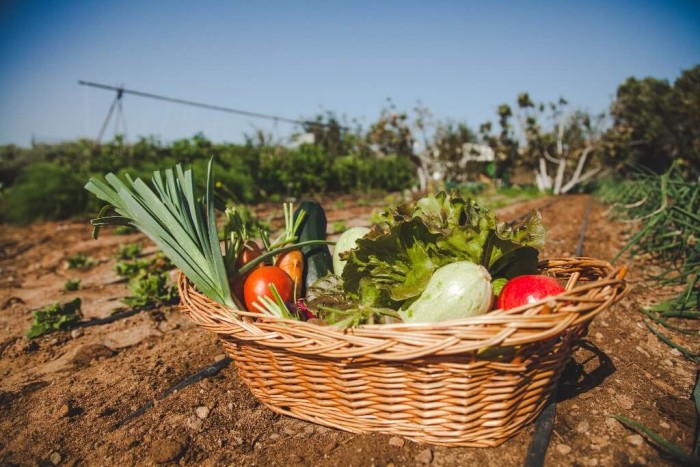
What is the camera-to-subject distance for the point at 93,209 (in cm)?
1044

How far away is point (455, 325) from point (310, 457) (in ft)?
2.51

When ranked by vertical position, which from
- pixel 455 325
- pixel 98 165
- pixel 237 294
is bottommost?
pixel 237 294

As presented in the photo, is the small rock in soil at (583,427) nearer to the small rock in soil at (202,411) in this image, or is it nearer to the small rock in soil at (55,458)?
the small rock in soil at (202,411)

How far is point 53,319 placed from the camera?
9.27 ft

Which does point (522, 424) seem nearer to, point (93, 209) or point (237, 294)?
point (237, 294)

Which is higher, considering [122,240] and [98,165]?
[98,165]

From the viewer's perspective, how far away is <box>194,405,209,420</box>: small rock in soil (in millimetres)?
1736

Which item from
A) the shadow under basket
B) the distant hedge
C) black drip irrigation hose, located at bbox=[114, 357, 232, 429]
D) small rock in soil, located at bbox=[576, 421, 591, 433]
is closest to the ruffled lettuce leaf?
the shadow under basket

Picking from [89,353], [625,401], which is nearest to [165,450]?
[89,353]

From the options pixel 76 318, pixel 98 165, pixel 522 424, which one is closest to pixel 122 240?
pixel 76 318

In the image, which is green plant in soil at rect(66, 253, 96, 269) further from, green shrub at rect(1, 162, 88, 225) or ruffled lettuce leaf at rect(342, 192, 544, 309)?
green shrub at rect(1, 162, 88, 225)

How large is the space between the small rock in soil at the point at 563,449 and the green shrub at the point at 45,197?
11.2 m

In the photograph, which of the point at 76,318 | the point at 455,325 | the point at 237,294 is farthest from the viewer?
the point at 76,318

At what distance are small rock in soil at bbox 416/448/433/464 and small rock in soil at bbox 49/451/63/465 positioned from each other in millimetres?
1324
